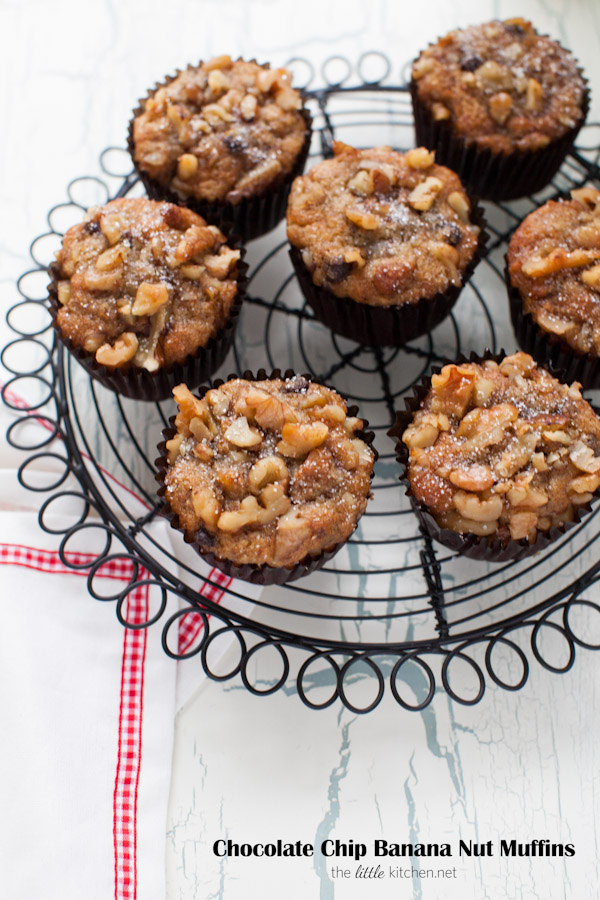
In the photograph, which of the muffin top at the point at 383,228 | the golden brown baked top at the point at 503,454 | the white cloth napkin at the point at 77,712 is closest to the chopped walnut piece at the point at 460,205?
the muffin top at the point at 383,228

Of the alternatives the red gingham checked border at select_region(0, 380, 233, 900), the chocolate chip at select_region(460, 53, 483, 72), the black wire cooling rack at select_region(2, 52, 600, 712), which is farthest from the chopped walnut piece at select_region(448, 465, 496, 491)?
the chocolate chip at select_region(460, 53, 483, 72)

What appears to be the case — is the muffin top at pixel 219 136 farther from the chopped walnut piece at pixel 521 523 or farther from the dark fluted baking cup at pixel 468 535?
the chopped walnut piece at pixel 521 523

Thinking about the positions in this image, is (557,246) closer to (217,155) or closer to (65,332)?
(217,155)

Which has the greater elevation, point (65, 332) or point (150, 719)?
point (65, 332)

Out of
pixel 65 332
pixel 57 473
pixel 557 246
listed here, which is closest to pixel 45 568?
pixel 57 473

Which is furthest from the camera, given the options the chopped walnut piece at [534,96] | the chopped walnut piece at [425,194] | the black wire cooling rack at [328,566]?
the chopped walnut piece at [534,96]

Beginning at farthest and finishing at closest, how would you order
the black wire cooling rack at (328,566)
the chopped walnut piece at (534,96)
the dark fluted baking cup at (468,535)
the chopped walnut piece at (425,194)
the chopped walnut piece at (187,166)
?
the chopped walnut piece at (534,96) < the chopped walnut piece at (187,166) < the chopped walnut piece at (425,194) < the black wire cooling rack at (328,566) < the dark fluted baking cup at (468,535)
